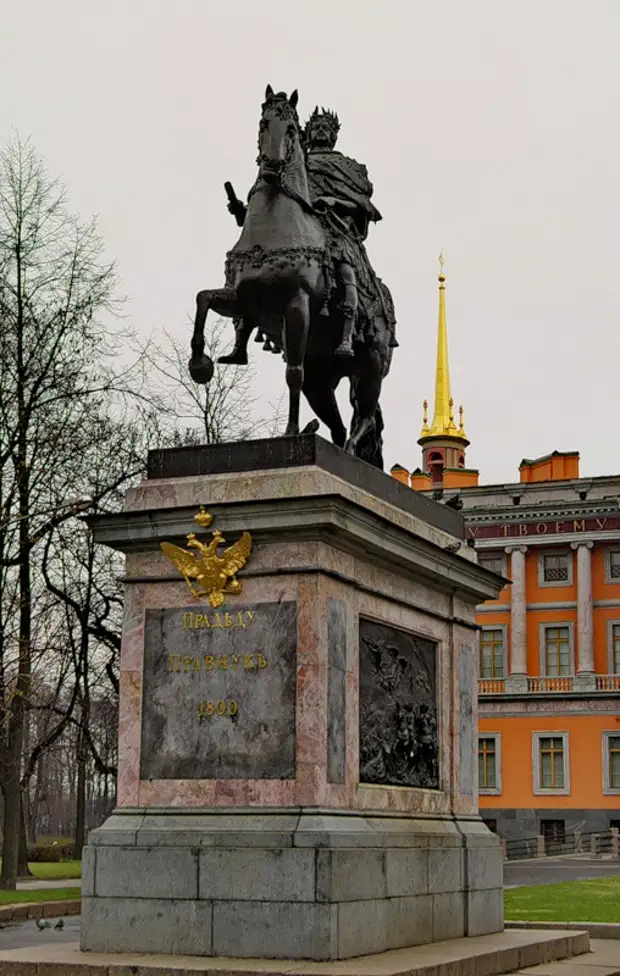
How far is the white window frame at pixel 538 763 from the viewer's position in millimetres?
61875

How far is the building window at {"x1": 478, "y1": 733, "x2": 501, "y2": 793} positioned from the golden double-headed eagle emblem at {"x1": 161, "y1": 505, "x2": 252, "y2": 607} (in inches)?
2073

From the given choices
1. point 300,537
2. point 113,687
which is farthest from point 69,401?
point 300,537

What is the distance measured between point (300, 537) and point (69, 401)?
17459 mm

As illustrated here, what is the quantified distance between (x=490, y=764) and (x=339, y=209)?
51.8 m

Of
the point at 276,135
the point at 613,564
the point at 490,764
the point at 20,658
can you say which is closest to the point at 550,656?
the point at 613,564

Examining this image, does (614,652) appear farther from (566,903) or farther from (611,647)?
(566,903)

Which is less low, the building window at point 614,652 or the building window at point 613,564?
the building window at point 613,564

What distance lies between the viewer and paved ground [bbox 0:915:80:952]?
55.4 ft

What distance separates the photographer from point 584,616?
208ft

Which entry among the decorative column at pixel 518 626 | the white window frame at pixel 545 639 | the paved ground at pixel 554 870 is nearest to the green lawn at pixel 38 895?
the paved ground at pixel 554 870

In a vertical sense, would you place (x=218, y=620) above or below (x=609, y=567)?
below

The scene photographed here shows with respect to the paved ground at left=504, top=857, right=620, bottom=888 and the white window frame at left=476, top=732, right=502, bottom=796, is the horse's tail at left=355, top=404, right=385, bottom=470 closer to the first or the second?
the paved ground at left=504, top=857, right=620, bottom=888

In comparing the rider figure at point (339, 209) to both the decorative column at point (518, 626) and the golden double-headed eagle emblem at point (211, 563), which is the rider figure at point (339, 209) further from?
the decorative column at point (518, 626)

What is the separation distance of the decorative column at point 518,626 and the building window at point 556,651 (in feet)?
2.77
